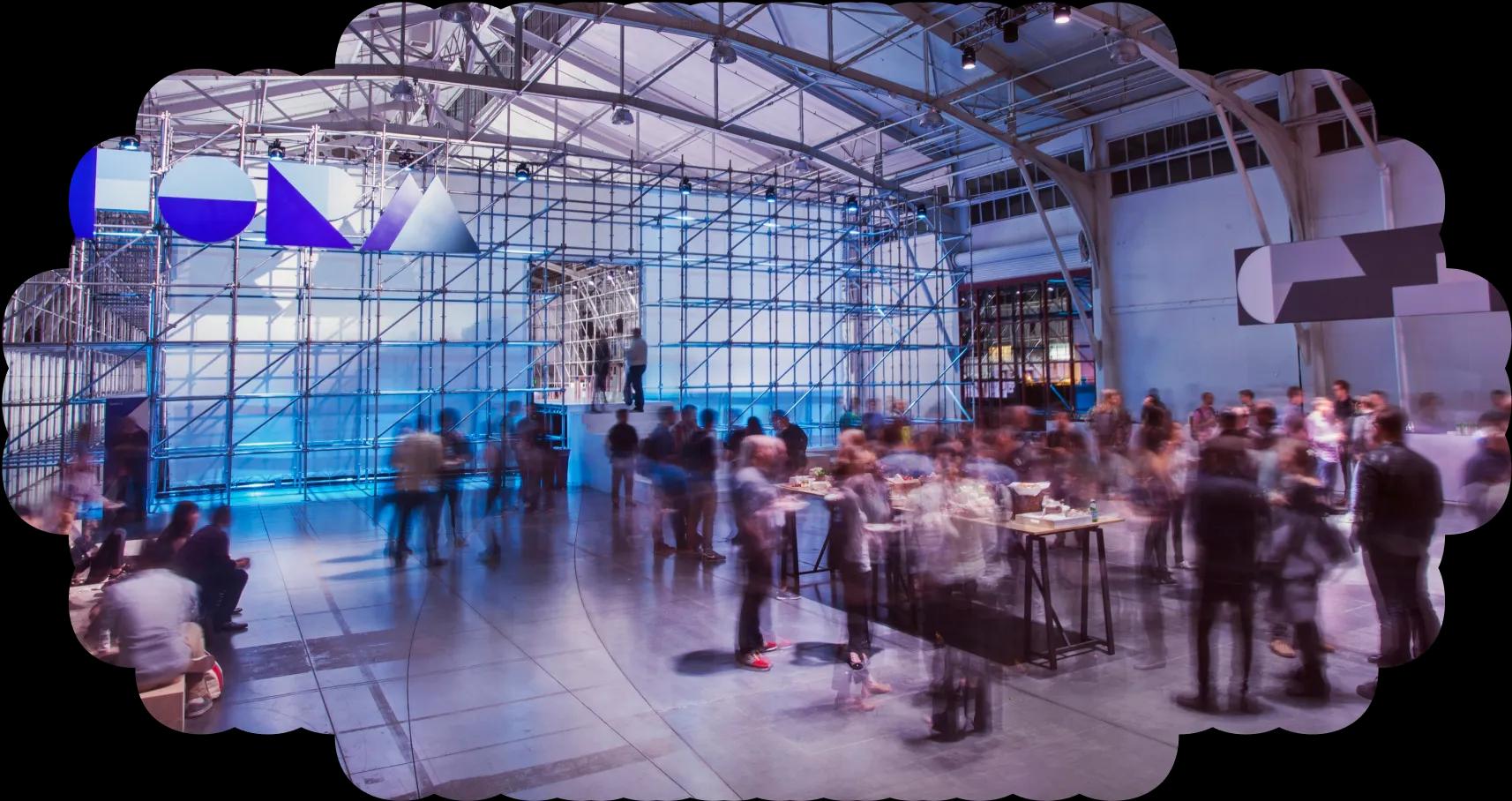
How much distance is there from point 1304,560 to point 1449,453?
29.5 inches

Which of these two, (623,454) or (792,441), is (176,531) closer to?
(623,454)

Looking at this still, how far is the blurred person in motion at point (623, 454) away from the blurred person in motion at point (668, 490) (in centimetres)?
24

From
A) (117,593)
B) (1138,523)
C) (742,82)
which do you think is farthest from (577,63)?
(117,593)

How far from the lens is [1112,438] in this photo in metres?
5.82

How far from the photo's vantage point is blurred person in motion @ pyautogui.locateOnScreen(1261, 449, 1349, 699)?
309 cm

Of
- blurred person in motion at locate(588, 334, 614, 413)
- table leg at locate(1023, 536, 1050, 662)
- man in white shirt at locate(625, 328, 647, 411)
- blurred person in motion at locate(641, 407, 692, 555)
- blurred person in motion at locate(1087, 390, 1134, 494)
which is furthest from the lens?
blurred person in motion at locate(588, 334, 614, 413)

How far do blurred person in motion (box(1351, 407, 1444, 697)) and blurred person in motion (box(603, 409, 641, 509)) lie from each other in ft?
16.4

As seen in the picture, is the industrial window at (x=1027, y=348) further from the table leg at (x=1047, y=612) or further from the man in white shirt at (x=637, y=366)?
the table leg at (x=1047, y=612)

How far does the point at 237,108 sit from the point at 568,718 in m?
9.88

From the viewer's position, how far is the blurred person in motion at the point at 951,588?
9.46ft

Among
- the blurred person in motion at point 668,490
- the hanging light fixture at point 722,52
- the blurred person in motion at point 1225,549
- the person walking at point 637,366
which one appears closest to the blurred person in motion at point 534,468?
the person walking at point 637,366

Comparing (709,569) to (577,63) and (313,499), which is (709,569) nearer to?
(313,499)

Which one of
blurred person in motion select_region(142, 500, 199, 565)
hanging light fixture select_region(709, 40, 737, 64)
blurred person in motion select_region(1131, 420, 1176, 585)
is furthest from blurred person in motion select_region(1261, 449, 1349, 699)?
hanging light fixture select_region(709, 40, 737, 64)

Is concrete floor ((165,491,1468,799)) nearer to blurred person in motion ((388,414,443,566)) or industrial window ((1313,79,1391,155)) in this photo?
blurred person in motion ((388,414,443,566))
